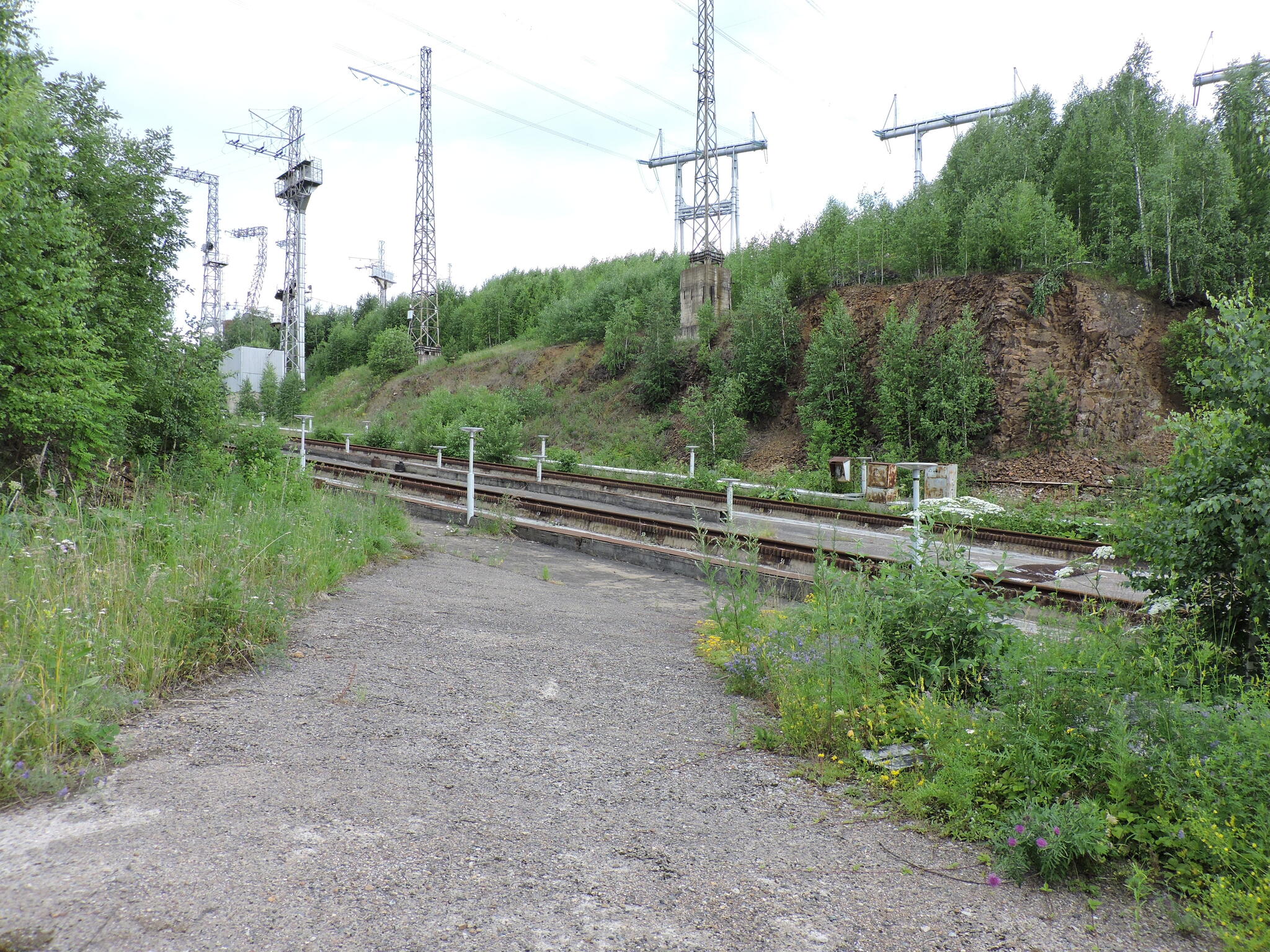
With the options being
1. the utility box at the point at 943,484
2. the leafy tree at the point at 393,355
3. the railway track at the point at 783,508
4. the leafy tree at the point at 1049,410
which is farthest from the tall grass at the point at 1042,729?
the leafy tree at the point at 393,355

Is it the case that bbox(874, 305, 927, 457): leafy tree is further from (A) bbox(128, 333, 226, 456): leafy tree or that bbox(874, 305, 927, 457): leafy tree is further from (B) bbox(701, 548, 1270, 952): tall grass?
(B) bbox(701, 548, 1270, 952): tall grass

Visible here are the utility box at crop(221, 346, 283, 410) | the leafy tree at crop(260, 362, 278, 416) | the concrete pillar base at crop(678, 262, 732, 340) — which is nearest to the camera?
the concrete pillar base at crop(678, 262, 732, 340)

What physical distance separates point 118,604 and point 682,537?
356 inches

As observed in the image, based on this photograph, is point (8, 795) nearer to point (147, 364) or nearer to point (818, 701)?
point (818, 701)

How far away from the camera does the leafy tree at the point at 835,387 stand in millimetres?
23188

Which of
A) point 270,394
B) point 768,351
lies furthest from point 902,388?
point 270,394

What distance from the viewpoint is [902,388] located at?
2195 cm

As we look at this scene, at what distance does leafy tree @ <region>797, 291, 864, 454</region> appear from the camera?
23188 mm

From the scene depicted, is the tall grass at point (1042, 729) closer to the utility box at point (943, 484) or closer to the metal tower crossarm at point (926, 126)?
the utility box at point (943, 484)

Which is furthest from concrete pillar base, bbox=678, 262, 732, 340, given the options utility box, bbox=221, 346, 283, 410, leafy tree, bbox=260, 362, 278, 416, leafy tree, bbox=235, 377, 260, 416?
utility box, bbox=221, 346, 283, 410

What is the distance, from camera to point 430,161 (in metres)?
41.3

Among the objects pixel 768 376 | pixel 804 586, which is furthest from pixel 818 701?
pixel 768 376

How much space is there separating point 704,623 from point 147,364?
32.9 feet

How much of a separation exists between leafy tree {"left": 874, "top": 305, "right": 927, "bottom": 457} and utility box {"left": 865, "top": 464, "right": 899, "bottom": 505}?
4.08 meters
